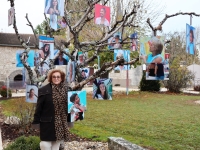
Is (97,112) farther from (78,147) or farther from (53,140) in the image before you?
(53,140)

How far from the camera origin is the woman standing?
3912mm

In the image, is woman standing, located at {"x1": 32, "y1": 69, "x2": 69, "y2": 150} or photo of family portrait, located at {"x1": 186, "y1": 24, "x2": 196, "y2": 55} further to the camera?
photo of family portrait, located at {"x1": 186, "y1": 24, "x2": 196, "y2": 55}

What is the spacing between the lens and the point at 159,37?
4.09m

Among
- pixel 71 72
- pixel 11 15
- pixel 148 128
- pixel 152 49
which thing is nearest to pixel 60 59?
pixel 71 72

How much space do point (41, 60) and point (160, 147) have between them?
11.2ft

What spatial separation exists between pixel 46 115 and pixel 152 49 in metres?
1.91

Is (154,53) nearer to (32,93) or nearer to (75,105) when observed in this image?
(75,105)

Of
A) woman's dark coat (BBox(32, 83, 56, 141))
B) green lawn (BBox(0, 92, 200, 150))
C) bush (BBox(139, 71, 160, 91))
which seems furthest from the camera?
bush (BBox(139, 71, 160, 91))

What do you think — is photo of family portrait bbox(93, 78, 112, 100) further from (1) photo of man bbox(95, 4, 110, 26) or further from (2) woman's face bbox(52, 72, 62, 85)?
(1) photo of man bbox(95, 4, 110, 26)

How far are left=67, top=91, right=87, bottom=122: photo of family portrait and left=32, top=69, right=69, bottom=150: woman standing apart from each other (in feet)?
0.33

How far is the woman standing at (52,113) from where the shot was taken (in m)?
3.91

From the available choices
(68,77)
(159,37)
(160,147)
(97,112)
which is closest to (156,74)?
(159,37)

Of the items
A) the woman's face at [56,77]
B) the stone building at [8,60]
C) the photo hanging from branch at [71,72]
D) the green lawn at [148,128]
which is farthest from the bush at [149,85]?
the woman's face at [56,77]

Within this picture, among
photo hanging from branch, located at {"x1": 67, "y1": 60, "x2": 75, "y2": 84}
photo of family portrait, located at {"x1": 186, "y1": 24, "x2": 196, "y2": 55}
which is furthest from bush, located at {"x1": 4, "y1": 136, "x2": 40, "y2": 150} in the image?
photo of family portrait, located at {"x1": 186, "y1": 24, "x2": 196, "y2": 55}
